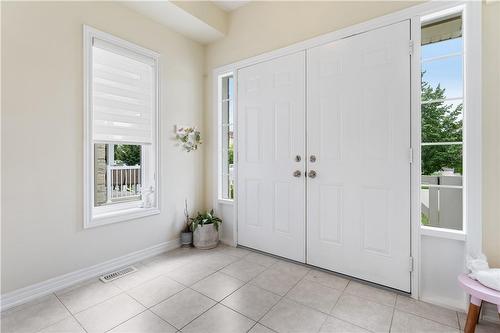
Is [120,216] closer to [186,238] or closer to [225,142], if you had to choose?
[186,238]

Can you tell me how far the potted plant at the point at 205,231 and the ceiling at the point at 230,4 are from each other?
256cm

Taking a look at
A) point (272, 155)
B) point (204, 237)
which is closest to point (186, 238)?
point (204, 237)

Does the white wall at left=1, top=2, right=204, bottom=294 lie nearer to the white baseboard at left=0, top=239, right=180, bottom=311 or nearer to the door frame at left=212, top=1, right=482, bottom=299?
the white baseboard at left=0, top=239, right=180, bottom=311

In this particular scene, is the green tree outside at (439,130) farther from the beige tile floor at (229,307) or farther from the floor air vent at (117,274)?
the floor air vent at (117,274)

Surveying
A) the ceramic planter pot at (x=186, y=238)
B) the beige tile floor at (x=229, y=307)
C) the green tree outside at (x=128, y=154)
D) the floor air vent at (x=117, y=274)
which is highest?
the green tree outside at (x=128, y=154)

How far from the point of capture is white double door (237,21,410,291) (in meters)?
1.97

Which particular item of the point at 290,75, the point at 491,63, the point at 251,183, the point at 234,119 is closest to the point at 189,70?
the point at 234,119

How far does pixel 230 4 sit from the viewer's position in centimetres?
288

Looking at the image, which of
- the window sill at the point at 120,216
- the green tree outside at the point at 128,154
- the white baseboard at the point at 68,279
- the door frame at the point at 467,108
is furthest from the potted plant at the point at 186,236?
the door frame at the point at 467,108

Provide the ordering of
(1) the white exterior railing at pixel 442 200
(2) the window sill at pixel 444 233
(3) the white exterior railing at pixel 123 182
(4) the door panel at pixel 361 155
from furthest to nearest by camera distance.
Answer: (3) the white exterior railing at pixel 123 182
(4) the door panel at pixel 361 155
(1) the white exterior railing at pixel 442 200
(2) the window sill at pixel 444 233

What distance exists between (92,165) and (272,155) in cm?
178

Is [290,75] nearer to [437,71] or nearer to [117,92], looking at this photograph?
[437,71]

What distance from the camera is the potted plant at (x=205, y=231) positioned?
2.91 metres

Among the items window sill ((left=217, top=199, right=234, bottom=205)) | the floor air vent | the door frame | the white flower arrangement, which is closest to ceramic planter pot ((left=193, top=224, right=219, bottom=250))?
window sill ((left=217, top=199, right=234, bottom=205))
